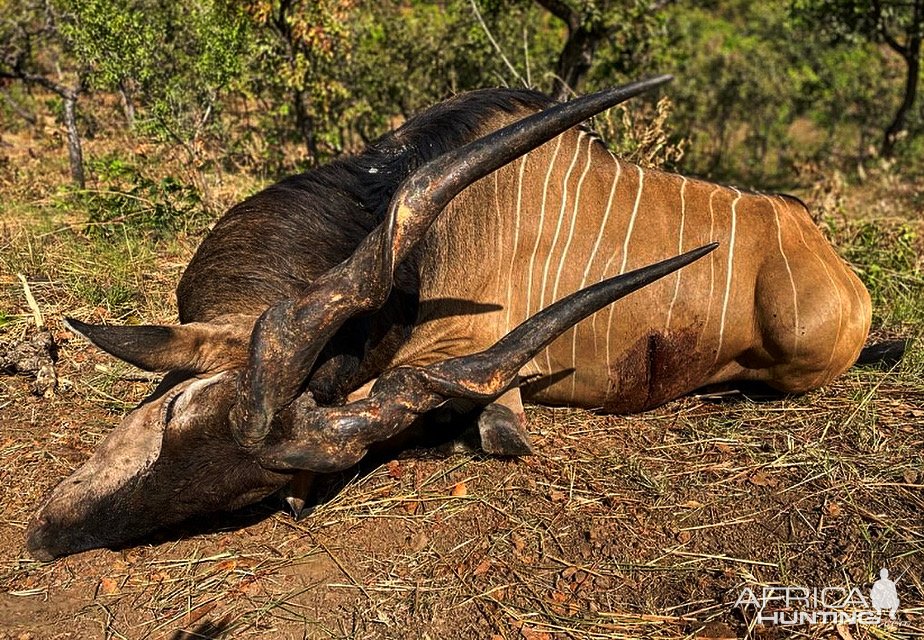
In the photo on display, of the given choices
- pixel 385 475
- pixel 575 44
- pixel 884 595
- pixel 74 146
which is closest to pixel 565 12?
pixel 575 44

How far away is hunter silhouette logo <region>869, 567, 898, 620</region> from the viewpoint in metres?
2.88

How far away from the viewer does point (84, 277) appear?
207 inches

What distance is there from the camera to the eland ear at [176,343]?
102 inches

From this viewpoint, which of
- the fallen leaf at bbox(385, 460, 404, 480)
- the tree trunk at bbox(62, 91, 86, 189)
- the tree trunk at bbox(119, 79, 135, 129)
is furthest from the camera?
the tree trunk at bbox(62, 91, 86, 189)

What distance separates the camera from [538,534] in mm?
3273

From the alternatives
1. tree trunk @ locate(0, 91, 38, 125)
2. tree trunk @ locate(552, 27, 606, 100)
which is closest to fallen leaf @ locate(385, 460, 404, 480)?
tree trunk @ locate(552, 27, 606, 100)

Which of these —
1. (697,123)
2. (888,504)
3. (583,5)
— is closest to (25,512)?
(888,504)

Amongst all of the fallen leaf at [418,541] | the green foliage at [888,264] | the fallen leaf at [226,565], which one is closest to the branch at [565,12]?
the green foliage at [888,264]

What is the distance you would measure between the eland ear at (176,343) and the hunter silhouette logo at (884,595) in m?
2.33

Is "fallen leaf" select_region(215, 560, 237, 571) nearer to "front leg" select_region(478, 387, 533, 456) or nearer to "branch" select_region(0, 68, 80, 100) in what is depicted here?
"front leg" select_region(478, 387, 533, 456)

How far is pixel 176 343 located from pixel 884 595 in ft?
8.41

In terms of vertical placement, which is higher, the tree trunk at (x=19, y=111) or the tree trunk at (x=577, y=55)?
the tree trunk at (x=19, y=111)

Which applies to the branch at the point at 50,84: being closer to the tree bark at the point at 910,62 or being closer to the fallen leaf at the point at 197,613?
the fallen leaf at the point at 197,613

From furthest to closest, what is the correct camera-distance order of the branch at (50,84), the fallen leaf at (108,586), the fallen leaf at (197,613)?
the branch at (50,84) → the fallen leaf at (108,586) → the fallen leaf at (197,613)
